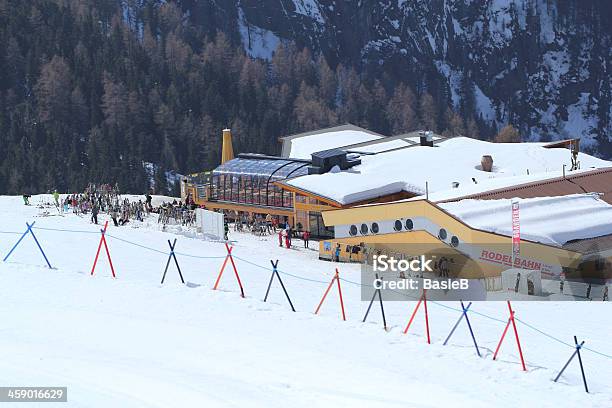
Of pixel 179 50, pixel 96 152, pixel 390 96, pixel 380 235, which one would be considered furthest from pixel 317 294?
pixel 390 96

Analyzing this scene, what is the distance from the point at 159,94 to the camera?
14712 centimetres

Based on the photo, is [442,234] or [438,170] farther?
[438,170]

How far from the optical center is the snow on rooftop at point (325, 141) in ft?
290

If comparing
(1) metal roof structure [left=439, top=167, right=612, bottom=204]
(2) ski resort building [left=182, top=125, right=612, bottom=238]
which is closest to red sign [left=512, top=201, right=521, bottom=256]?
(1) metal roof structure [left=439, top=167, right=612, bottom=204]

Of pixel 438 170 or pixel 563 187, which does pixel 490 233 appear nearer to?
pixel 563 187

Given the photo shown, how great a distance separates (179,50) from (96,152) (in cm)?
4773

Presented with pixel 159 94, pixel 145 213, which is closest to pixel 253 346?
pixel 145 213

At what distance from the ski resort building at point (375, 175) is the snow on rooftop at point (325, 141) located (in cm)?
851

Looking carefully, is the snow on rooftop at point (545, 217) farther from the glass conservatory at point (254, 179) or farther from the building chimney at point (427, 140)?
the building chimney at point (427, 140)

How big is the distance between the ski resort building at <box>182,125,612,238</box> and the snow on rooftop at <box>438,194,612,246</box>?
Answer: 4864 millimetres

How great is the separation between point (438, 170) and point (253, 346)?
4175cm

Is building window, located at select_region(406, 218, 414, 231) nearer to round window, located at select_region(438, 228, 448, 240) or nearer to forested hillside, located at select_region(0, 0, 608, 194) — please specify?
round window, located at select_region(438, 228, 448, 240)

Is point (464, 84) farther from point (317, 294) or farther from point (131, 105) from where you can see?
point (317, 294)

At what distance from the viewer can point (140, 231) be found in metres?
51.1
